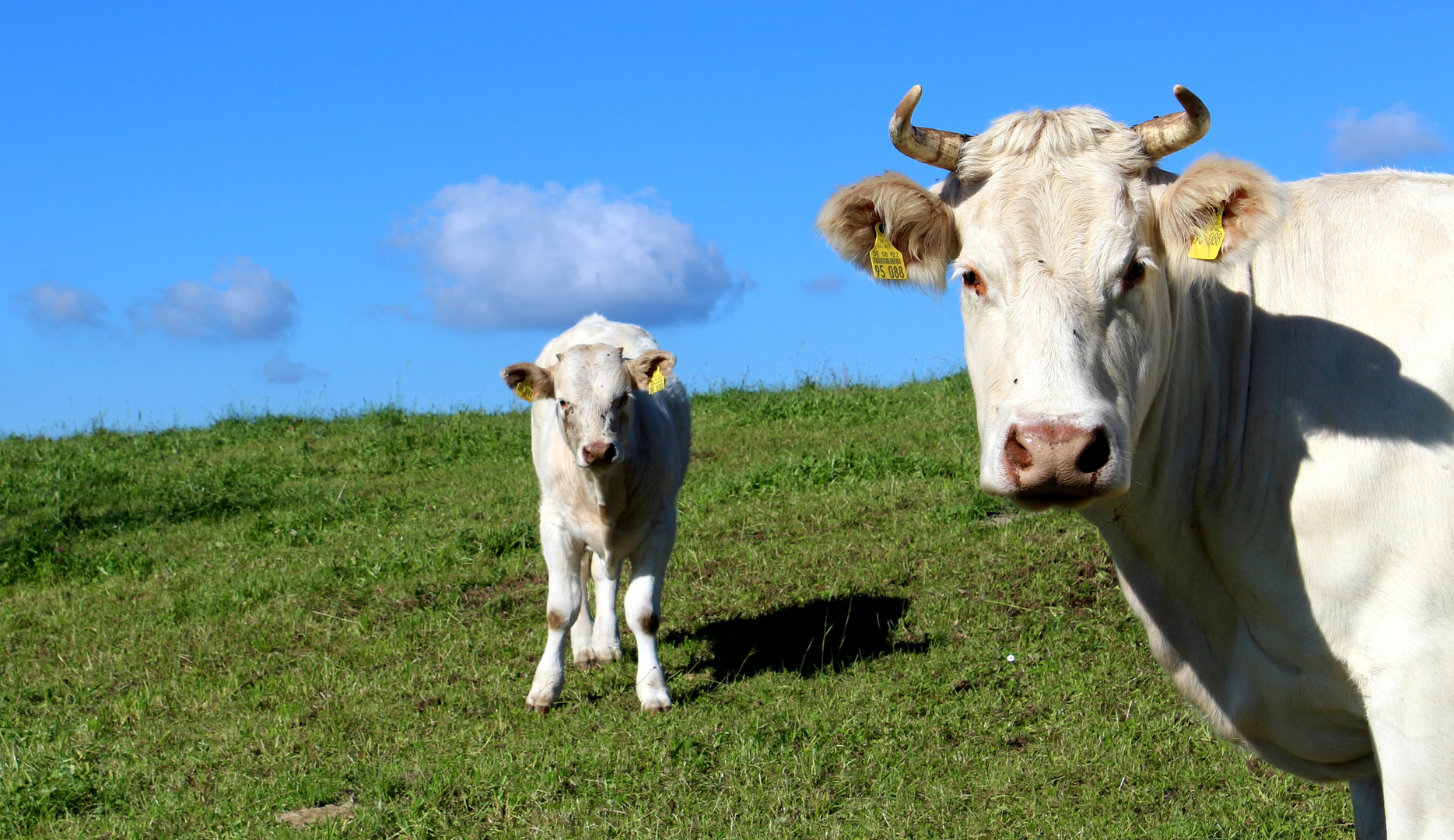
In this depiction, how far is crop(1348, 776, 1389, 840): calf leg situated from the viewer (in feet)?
12.6

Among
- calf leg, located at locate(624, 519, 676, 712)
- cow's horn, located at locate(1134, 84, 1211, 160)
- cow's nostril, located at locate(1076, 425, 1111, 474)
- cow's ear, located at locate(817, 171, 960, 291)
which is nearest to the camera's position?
cow's nostril, located at locate(1076, 425, 1111, 474)

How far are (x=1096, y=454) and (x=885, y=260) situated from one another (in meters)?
1.14

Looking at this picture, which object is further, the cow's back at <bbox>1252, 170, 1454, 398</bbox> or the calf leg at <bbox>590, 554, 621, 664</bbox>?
the calf leg at <bbox>590, 554, 621, 664</bbox>

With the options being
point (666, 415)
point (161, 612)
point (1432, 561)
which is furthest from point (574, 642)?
point (1432, 561)

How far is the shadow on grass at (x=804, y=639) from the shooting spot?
272 inches

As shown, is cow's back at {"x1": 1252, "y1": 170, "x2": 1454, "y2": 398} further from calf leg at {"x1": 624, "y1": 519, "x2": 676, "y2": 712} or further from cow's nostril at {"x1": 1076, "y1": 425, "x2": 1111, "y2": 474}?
calf leg at {"x1": 624, "y1": 519, "x2": 676, "y2": 712}

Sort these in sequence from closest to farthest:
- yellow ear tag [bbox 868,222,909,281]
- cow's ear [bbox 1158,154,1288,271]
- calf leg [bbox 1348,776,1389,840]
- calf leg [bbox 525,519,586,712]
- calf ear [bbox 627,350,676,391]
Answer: cow's ear [bbox 1158,154,1288,271] → yellow ear tag [bbox 868,222,909,281] → calf leg [bbox 1348,776,1389,840] → calf leg [bbox 525,519,586,712] → calf ear [bbox 627,350,676,391]

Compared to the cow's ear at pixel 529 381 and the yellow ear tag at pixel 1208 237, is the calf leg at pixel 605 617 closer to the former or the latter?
the cow's ear at pixel 529 381

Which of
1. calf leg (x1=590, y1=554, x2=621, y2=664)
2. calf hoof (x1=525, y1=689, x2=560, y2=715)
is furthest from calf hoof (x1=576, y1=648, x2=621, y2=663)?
calf hoof (x1=525, y1=689, x2=560, y2=715)

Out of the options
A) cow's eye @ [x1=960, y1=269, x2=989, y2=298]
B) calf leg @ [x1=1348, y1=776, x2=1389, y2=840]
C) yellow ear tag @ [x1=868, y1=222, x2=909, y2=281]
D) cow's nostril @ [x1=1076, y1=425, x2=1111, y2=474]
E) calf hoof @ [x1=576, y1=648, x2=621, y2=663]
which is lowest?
calf leg @ [x1=1348, y1=776, x2=1389, y2=840]

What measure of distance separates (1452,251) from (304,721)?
5.80 metres

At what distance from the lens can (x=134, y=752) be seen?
6.20m

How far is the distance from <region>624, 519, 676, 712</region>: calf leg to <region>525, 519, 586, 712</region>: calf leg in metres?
0.36

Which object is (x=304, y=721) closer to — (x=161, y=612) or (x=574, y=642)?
(x=574, y=642)
